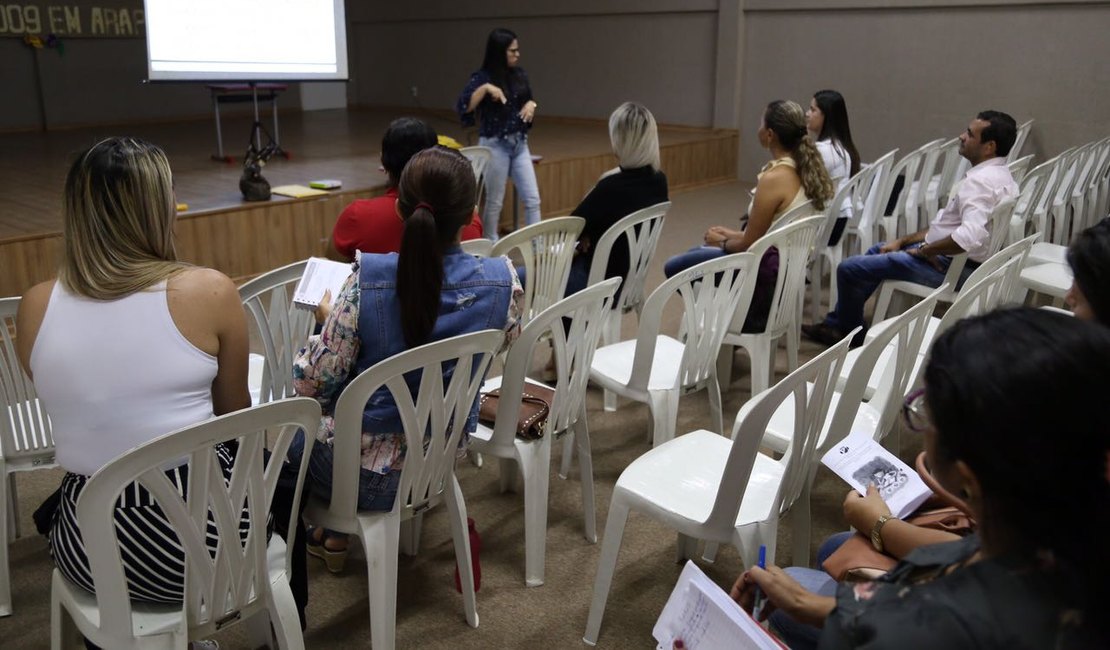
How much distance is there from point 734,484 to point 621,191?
1794 mm

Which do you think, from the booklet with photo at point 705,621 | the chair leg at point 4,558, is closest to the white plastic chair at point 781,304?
the booklet with photo at point 705,621

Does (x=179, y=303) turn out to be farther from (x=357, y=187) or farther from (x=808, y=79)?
(x=808, y=79)

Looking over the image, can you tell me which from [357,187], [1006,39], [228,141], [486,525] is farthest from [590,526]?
[228,141]

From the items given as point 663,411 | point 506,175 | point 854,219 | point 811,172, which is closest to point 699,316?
point 663,411

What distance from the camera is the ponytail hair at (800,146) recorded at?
130 inches

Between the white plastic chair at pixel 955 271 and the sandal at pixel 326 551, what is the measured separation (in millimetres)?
2244

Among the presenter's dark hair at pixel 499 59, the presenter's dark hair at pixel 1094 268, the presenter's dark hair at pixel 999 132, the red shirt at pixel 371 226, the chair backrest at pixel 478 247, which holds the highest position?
the presenter's dark hair at pixel 499 59

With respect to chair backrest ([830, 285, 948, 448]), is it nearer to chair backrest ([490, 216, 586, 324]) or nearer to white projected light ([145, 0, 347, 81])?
chair backrest ([490, 216, 586, 324])

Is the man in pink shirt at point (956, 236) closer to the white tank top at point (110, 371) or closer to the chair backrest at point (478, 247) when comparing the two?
the chair backrest at point (478, 247)

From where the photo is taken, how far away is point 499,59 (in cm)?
484

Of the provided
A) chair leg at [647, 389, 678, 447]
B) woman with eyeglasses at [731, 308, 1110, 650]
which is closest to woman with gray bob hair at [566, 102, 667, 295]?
chair leg at [647, 389, 678, 447]

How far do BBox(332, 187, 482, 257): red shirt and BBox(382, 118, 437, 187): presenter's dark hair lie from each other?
0.13 m

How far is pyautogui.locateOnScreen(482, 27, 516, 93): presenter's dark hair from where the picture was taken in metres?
4.80

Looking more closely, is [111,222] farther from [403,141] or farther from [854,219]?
[854,219]
